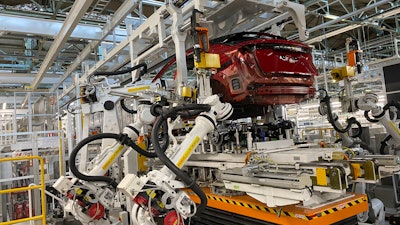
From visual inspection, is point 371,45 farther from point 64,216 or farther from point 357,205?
point 64,216

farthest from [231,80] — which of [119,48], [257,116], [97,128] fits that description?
[97,128]

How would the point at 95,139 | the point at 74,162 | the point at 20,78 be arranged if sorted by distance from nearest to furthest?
1. the point at 95,139
2. the point at 74,162
3. the point at 20,78

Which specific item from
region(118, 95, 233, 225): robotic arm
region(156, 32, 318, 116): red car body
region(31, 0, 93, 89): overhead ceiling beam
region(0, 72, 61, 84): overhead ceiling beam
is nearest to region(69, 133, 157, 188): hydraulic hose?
region(118, 95, 233, 225): robotic arm

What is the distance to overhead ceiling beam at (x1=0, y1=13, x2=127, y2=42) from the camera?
5656mm

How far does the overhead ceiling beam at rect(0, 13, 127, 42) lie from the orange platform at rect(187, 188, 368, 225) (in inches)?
166

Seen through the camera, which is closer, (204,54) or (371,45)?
(204,54)

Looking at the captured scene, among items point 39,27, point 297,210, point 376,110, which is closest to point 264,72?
point 297,210

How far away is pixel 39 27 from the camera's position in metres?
6.04

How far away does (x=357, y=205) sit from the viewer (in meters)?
3.64

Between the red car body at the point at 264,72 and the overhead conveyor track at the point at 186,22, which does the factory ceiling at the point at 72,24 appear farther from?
the red car body at the point at 264,72

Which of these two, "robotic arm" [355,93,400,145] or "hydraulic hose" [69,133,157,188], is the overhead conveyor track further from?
"robotic arm" [355,93,400,145]

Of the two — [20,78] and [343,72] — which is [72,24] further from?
[20,78]

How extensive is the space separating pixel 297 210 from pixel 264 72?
5.31ft

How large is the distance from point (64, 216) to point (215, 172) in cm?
347
